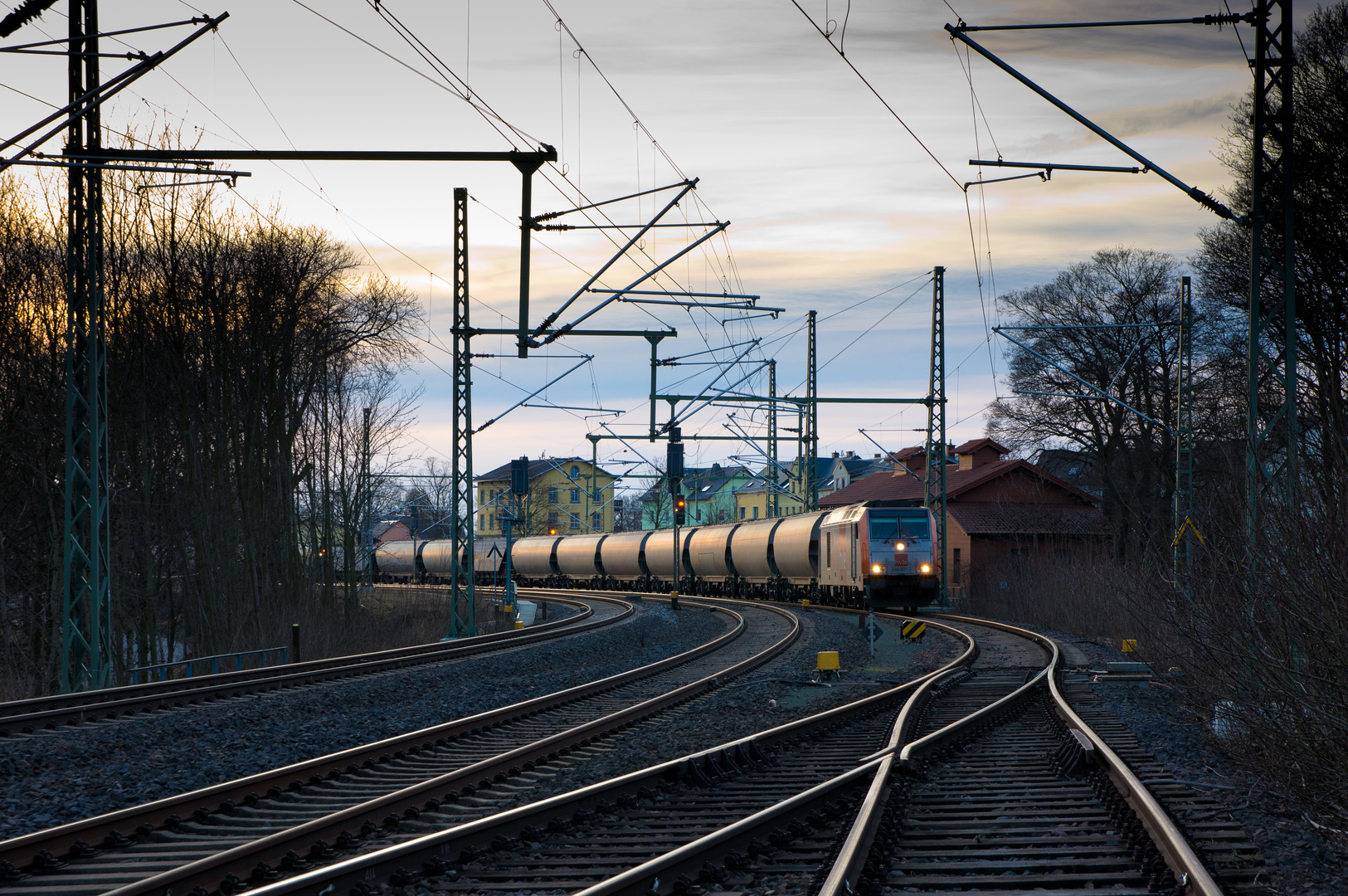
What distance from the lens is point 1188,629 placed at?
9.73m

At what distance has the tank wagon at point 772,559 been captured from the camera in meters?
30.7

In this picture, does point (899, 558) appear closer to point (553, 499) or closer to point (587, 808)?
point (587, 808)

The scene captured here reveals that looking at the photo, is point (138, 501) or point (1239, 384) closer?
point (138, 501)

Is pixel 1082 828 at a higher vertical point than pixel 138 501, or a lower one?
lower

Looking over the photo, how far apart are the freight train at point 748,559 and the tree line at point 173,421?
833cm

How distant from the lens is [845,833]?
6496mm

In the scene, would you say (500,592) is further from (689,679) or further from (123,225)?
(689,679)

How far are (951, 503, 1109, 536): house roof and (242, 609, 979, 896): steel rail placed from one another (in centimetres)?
3751

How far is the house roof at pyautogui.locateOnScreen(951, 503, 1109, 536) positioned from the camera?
4531 centimetres

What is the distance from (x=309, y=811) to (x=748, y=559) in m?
35.0

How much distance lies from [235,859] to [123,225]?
1988 cm

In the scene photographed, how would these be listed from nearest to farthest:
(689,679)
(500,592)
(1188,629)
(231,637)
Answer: (1188,629)
(689,679)
(231,637)
(500,592)

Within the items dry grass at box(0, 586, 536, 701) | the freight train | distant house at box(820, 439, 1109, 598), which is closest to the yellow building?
the freight train

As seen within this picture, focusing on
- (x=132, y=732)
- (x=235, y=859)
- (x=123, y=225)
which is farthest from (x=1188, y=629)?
(x=123, y=225)
